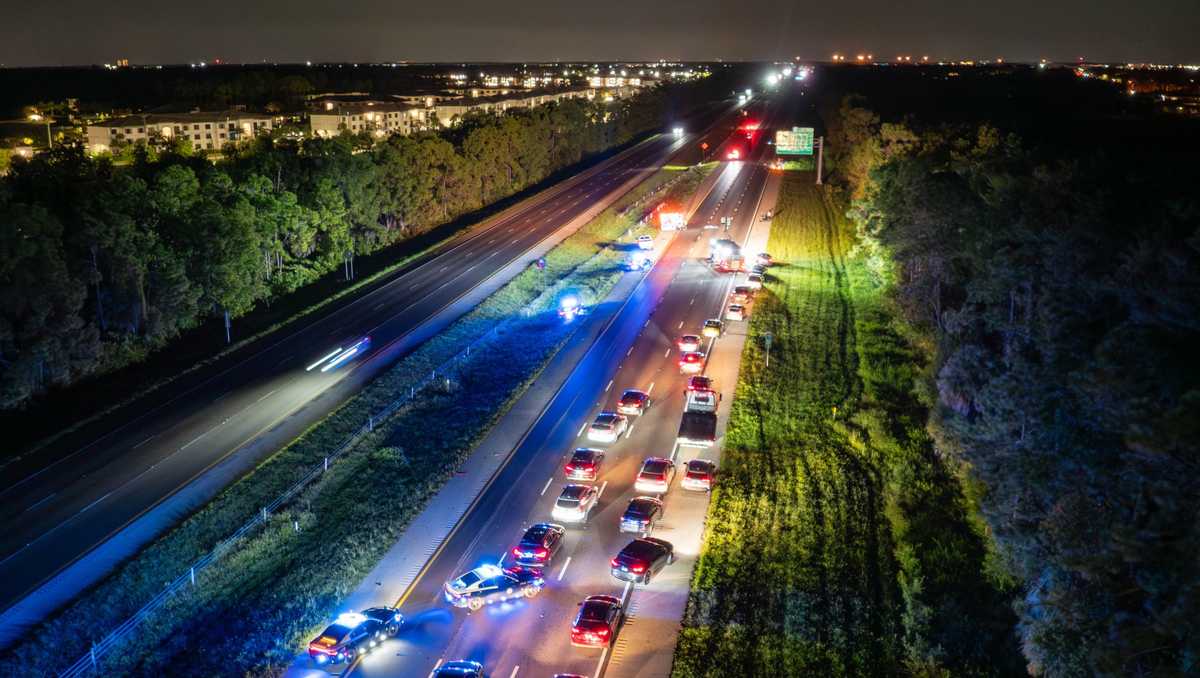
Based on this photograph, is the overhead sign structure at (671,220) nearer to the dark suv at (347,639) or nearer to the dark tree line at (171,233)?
the dark tree line at (171,233)

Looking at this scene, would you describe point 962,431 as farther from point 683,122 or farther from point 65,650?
point 683,122

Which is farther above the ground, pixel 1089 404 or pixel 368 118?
pixel 368 118

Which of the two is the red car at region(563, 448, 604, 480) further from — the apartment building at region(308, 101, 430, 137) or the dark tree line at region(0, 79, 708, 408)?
the apartment building at region(308, 101, 430, 137)

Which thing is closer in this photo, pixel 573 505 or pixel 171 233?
pixel 573 505

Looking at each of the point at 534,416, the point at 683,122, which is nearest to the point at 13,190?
the point at 534,416

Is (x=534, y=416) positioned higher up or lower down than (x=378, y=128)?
lower down

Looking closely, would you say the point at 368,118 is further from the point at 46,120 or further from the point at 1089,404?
the point at 1089,404

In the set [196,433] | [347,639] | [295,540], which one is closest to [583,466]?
[295,540]
